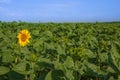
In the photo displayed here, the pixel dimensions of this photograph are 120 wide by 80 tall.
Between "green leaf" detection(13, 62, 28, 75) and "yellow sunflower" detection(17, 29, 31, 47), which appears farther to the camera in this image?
"yellow sunflower" detection(17, 29, 31, 47)

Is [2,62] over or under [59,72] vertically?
under

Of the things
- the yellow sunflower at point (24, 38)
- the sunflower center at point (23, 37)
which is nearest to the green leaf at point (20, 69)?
the yellow sunflower at point (24, 38)

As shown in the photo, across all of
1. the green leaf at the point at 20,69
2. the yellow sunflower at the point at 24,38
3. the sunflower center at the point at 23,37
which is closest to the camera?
the green leaf at the point at 20,69

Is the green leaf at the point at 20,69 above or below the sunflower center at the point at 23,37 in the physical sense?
Answer: above

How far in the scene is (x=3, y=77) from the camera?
114 inches

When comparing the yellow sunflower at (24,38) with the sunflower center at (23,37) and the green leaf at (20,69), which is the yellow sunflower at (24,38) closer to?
the sunflower center at (23,37)

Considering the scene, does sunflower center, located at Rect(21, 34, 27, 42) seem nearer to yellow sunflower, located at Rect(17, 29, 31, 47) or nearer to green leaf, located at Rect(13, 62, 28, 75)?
yellow sunflower, located at Rect(17, 29, 31, 47)

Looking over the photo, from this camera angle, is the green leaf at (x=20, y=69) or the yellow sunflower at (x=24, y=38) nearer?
the green leaf at (x=20, y=69)

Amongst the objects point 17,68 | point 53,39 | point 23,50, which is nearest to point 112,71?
point 17,68

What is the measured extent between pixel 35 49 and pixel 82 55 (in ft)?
5.43

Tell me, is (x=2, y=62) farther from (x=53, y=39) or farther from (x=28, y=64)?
(x=53, y=39)

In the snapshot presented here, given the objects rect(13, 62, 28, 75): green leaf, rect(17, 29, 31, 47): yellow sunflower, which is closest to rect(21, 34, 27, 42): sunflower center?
rect(17, 29, 31, 47): yellow sunflower

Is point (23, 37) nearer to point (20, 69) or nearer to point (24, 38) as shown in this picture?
point (24, 38)

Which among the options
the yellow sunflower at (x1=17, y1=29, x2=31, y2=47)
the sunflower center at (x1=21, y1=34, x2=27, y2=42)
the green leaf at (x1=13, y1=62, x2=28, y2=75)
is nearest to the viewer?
the green leaf at (x1=13, y1=62, x2=28, y2=75)
